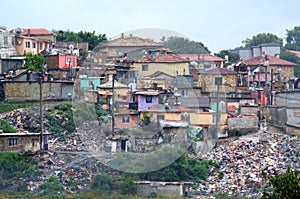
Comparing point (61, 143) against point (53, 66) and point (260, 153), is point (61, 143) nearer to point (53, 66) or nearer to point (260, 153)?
point (260, 153)

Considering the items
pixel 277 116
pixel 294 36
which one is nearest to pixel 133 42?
pixel 277 116

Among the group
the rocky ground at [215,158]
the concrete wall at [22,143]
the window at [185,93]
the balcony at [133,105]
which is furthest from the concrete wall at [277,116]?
the concrete wall at [22,143]

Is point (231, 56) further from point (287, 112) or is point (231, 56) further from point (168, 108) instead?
point (168, 108)

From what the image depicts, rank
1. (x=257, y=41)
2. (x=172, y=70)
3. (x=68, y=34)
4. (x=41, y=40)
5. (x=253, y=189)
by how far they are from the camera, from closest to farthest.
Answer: (x=253, y=189) < (x=172, y=70) < (x=41, y=40) < (x=68, y=34) < (x=257, y=41)

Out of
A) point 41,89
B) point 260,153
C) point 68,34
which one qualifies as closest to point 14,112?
point 41,89

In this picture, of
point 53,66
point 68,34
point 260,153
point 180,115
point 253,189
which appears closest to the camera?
point 253,189

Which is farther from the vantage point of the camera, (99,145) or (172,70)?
(172,70)
